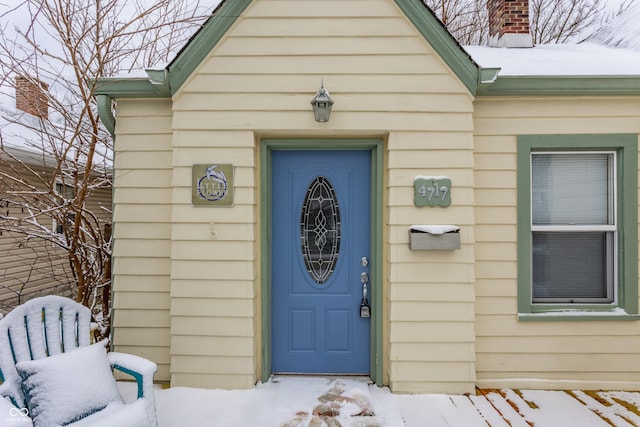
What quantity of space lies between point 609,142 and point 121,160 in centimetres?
455

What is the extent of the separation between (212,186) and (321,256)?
1213mm

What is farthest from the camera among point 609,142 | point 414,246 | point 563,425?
point 609,142

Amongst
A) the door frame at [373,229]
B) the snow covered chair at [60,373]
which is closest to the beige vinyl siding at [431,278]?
the door frame at [373,229]

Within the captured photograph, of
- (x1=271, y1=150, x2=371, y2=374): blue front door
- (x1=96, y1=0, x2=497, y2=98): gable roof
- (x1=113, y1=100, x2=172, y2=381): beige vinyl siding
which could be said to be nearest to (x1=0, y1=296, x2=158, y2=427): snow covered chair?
(x1=113, y1=100, x2=172, y2=381): beige vinyl siding

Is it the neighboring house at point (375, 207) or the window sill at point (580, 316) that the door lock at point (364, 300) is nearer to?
the neighboring house at point (375, 207)

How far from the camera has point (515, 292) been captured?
3672 mm

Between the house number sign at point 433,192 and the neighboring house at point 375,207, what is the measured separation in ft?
0.04

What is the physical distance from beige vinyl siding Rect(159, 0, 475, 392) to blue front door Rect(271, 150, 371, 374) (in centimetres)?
36

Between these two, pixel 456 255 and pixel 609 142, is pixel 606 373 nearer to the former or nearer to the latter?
pixel 456 255

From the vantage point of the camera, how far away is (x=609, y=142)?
12.0ft

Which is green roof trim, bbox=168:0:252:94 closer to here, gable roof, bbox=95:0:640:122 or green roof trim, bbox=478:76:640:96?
gable roof, bbox=95:0:640:122

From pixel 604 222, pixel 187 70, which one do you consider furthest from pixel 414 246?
pixel 187 70

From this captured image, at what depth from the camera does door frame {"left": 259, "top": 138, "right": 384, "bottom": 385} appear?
366 cm

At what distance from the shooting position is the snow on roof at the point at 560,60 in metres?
3.60
